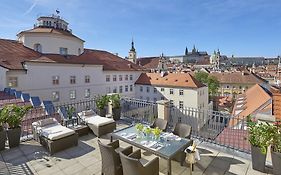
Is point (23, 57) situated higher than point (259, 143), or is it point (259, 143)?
point (23, 57)

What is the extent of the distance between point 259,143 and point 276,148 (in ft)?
0.99

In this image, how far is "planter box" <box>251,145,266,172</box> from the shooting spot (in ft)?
12.8

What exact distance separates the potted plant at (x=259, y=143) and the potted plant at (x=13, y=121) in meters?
6.18

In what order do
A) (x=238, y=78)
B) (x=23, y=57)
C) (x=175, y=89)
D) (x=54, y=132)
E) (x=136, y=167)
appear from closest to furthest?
(x=136, y=167)
(x=54, y=132)
(x=23, y=57)
(x=175, y=89)
(x=238, y=78)

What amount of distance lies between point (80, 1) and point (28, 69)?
14756 millimetres

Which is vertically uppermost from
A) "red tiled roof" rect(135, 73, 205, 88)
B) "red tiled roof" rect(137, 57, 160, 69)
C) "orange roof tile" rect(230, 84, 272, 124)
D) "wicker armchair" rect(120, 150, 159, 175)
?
"red tiled roof" rect(137, 57, 160, 69)

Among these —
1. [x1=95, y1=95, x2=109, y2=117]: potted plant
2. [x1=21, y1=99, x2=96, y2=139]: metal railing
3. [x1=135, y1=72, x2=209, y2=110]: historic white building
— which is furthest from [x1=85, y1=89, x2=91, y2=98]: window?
[x1=95, y1=95, x2=109, y2=117]: potted plant

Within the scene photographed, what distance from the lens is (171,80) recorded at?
1341 inches

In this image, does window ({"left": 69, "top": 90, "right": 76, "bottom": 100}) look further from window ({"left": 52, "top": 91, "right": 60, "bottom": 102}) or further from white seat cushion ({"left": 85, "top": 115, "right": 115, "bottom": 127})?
white seat cushion ({"left": 85, "top": 115, "right": 115, "bottom": 127})

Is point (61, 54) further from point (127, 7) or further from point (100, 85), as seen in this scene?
point (127, 7)

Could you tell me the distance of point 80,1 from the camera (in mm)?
9406

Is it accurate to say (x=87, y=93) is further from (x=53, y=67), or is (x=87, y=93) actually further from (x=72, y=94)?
(x=53, y=67)

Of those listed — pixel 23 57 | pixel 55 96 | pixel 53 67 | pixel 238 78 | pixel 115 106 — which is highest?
pixel 23 57

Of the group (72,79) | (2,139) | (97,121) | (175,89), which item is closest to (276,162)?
(97,121)
